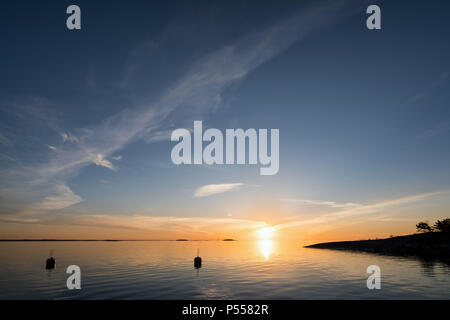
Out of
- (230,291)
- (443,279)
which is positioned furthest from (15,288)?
(443,279)

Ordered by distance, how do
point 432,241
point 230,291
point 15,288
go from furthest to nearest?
point 432,241 → point 15,288 → point 230,291

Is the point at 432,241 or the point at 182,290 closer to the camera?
the point at 182,290

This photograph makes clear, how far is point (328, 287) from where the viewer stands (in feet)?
111

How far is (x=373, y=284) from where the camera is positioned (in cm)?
3453
